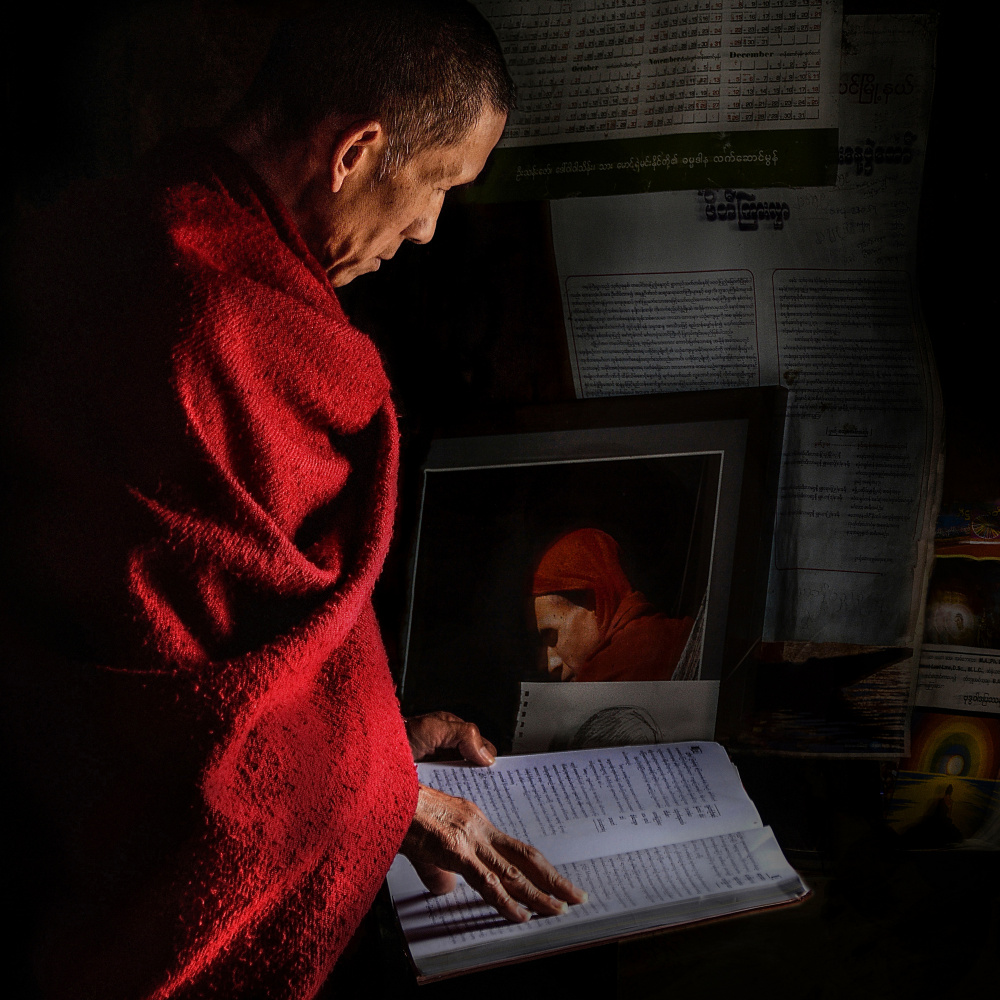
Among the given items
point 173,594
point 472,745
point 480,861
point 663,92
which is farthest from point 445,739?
point 663,92

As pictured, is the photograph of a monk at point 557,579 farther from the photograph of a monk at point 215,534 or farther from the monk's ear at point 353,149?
the monk's ear at point 353,149

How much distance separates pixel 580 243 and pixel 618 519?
0.97ft

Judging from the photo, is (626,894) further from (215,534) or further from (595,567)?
(215,534)

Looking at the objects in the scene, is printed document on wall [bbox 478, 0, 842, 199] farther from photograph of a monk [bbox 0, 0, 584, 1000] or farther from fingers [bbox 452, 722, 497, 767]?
fingers [bbox 452, 722, 497, 767]

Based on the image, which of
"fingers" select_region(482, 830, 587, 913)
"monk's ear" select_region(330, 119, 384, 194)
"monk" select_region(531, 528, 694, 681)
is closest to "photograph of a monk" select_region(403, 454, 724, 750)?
"monk" select_region(531, 528, 694, 681)

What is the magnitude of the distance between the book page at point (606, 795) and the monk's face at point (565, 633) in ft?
0.32

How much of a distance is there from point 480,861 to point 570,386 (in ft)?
1.57

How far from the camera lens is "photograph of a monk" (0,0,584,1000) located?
0.53 meters

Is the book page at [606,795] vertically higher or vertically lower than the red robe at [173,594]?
lower

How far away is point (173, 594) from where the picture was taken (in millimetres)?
550

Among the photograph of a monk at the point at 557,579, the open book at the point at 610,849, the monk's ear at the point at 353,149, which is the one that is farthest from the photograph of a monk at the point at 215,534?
the photograph of a monk at the point at 557,579

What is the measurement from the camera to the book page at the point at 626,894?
686 mm

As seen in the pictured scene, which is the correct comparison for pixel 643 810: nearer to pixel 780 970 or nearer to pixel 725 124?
pixel 780 970

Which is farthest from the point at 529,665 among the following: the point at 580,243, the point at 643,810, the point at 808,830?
the point at 580,243
